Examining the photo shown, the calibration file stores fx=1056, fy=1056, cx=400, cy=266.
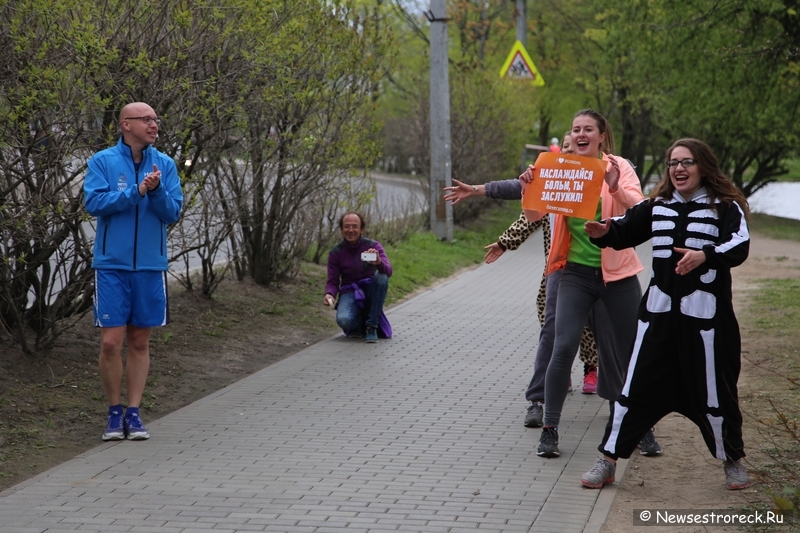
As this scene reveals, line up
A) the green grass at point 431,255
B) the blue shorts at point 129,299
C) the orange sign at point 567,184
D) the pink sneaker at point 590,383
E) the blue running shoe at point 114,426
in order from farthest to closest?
1. the green grass at point 431,255
2. the pink sneaker at point 590,383
3. the blue running shoe at point 114,426
4. the blue shorts at point 129,299
5. the orange sign at point 567,184

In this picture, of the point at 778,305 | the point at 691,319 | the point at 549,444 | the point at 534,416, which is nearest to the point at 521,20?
the point at 778,305

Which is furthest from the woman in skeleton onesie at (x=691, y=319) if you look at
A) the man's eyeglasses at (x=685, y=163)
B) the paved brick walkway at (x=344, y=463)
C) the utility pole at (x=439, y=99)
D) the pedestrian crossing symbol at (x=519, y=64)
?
the pedestrian crossing symbol at (x=519, y=64)

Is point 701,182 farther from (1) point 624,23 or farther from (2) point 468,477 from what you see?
(1) point 624,23

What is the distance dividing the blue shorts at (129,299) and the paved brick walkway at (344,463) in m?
0.73

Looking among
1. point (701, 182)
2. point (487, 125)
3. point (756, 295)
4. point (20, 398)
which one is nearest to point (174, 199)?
point (20, 398)

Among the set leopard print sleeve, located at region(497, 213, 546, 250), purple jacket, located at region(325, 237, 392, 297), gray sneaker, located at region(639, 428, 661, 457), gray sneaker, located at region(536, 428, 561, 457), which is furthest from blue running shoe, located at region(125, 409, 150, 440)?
purple jacket, located at region(325, 237, 392, 297)

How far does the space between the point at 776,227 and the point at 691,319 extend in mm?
24610

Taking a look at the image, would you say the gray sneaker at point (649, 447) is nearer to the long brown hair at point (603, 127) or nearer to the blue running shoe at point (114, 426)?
the long brown hair at point (603, 127)

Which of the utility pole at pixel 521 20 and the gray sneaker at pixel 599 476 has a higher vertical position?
the utility pole at pixel 521 20

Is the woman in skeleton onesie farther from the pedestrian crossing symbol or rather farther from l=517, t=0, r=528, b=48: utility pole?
l=517, t=0, r=528, b=48: utility pole

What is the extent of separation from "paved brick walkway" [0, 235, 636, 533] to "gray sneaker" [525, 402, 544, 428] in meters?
0.09

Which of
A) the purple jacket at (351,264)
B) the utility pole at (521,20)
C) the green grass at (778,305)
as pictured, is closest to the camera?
the purple jacket at (351,264)

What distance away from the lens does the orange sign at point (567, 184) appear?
5.64m

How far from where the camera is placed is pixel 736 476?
5.29 meters
